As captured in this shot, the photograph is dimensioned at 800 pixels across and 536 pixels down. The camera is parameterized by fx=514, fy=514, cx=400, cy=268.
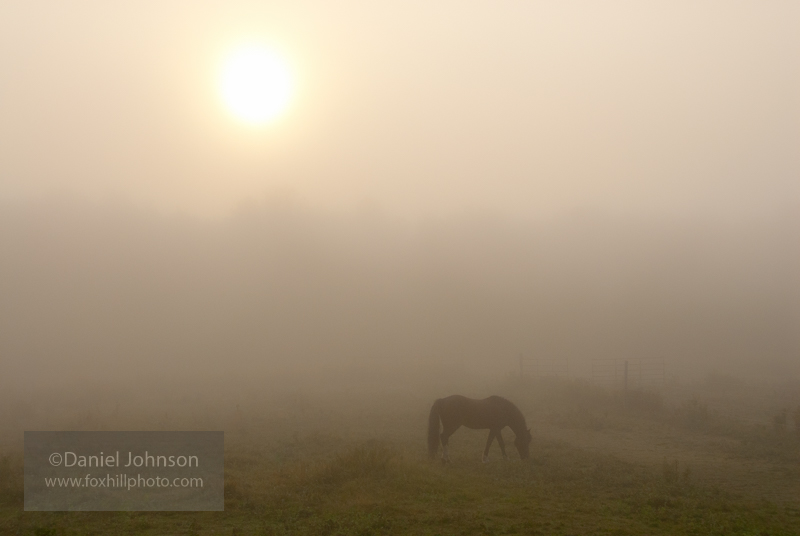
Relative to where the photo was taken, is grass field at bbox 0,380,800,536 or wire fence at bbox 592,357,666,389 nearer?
grass field at bbox 0,380,800,536

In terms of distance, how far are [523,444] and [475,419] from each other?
141cm

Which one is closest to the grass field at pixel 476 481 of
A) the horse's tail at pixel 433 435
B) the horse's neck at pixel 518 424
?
the horse's tail at pixel 433 435

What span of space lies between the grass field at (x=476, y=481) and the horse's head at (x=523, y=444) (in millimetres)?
348

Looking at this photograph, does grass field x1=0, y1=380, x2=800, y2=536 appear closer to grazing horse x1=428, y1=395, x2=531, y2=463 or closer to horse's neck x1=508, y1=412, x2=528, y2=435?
grazing horse x1=428, y1=395, x2=531, y2=463

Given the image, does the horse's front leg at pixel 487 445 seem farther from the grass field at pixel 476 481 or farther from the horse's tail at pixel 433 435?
the horse's tail at pixel 433 435

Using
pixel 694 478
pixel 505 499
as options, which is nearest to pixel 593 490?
pixel 505 499

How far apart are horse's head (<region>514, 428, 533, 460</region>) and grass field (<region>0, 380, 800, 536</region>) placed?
1.14ft

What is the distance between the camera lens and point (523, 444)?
12.9m

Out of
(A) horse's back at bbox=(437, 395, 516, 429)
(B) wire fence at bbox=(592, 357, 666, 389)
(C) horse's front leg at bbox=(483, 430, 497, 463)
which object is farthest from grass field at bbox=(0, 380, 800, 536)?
(B) wire fence at bbox=(592, 357, 666, 389)

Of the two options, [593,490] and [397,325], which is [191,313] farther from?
[593,490]

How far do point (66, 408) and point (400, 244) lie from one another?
4951 cm

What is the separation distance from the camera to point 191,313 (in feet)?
170

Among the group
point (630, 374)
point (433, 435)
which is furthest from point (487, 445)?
point (630, 374)

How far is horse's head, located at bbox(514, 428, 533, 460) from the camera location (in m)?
12.7
